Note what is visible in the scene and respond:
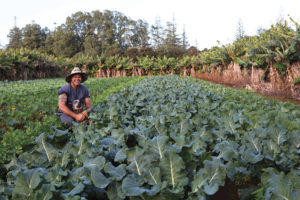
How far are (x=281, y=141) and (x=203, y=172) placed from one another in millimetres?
1007

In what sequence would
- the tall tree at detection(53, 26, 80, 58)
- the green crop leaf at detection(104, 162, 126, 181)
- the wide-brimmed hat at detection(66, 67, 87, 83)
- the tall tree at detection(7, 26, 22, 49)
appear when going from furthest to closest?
the tall tree at detection(7, 26, 22, 49) < the tall tree at detection(53, 26, 80, 58) < the wide-brimmed hat at detection(66, 67, 87, 83) < the green crop leaf at detection(104, 162, 126, 181)

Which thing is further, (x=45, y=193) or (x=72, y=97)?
(x=72, y=97)

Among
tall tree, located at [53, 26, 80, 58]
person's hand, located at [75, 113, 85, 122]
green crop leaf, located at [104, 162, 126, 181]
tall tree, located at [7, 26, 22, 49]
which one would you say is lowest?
person's hand, located at [75, 113, 85, 122]

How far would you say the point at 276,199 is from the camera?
121 cm

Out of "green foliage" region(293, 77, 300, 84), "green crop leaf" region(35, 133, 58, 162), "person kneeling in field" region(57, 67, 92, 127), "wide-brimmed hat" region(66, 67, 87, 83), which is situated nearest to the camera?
"green crop leaf" region(35, 133, 58, 162)

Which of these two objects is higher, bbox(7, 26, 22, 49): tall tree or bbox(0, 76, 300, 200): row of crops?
bbox(7, 26, 22, 49): tall tree

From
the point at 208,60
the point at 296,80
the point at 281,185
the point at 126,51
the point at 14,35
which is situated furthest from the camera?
the point at 14,35

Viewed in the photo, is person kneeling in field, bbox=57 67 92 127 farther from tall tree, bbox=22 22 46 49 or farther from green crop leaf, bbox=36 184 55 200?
tall tree, bbox=22 22 46 49

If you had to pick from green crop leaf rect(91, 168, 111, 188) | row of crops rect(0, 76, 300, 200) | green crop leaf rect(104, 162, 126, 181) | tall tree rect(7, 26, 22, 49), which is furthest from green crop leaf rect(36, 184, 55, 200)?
tall tree rect(7, 26, 22, 49)

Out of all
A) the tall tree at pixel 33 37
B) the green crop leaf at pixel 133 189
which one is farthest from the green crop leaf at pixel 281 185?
the tall tree at pixel 33 37

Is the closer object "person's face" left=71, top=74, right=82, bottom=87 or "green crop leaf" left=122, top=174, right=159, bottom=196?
"green crop leaf" left=122, top=174, right=159, bottom=196

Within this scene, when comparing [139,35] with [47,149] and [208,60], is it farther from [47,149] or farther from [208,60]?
[47,149]

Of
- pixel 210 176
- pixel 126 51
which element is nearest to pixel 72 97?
pixel 210 176

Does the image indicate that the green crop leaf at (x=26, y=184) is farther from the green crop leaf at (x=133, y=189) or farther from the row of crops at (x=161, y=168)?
the green crop leaf at (x=133, y=189)
